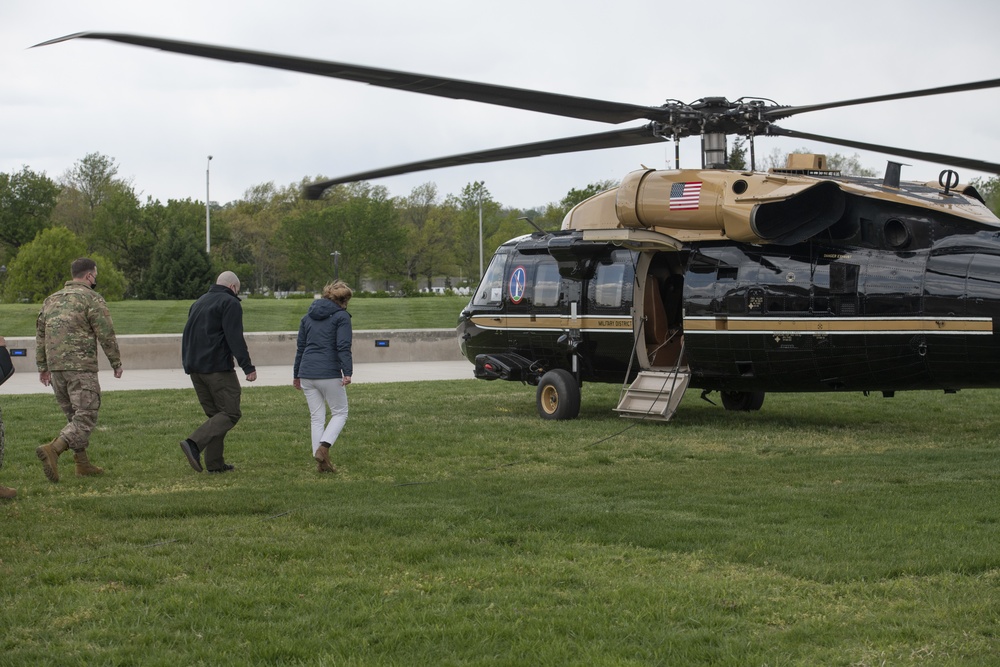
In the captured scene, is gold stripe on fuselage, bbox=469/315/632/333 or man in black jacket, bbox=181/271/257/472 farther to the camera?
gold stripe on fuselage, bbox=469/315/632/333

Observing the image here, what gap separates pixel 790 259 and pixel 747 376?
1.47m

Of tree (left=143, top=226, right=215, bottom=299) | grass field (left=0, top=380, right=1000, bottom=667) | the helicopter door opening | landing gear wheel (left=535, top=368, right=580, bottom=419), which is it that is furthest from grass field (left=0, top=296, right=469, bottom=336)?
tree (left=143, top=226, right=215, bottom=299)

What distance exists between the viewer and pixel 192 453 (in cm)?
1016

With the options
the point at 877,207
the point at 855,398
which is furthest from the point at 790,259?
the point at 855,398

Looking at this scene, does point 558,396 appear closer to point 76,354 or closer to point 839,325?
point 839,325

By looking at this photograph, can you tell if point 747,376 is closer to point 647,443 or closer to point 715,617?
point 647,443

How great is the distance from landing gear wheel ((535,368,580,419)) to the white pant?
4507 mm

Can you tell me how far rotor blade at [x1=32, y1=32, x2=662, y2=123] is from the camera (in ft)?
25.8

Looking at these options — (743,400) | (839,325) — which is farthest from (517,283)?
(839,325)

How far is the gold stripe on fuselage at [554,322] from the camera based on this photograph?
46.8 ft

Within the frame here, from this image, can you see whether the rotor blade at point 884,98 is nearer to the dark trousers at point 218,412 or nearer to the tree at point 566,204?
the dark trousers at point 218,412

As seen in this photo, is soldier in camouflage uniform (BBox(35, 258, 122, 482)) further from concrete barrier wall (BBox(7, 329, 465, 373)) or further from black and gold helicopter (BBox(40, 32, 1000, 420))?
concrete barrier wall (BBox(7, 329, 465, 373))

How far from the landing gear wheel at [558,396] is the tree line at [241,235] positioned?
37029 millimetres

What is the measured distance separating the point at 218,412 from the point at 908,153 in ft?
27.1
